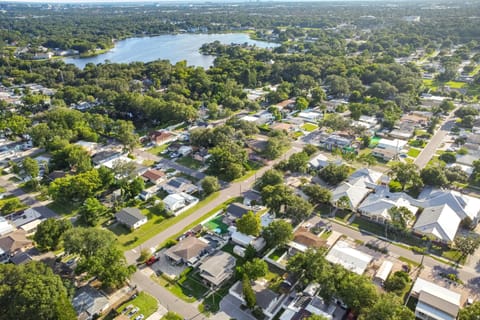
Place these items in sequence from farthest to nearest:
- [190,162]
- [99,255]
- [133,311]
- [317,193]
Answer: [190,162], [317,193], [99,255], [133,311]

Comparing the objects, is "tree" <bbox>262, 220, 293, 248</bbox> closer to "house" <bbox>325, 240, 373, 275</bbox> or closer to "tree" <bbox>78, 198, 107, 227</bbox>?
"house" <bbox>325, 240, 373, 275</bbox>

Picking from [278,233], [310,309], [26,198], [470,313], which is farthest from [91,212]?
[470,313]

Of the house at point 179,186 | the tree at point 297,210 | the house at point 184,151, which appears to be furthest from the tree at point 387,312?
the house at point 184,151

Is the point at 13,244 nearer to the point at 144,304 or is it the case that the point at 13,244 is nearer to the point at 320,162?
the point at 144,304

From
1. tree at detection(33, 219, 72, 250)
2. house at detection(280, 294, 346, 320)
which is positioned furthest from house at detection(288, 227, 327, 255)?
tree at detection(33, 219, 72, 250)

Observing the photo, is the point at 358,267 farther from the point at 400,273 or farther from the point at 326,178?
the point at 326,178

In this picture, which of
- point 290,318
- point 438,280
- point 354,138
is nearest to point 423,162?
point 354,138
